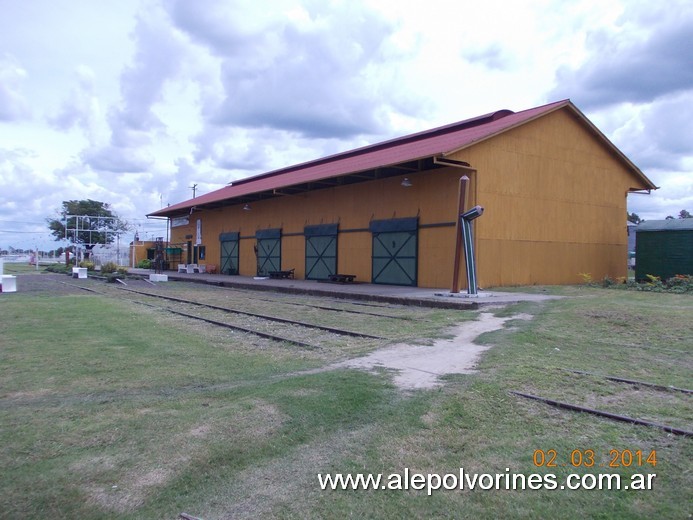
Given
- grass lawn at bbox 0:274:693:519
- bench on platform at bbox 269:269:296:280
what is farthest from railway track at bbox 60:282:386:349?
bench on platform at bbox 269:269:296:280

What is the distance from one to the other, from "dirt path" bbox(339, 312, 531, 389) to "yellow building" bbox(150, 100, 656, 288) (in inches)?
370

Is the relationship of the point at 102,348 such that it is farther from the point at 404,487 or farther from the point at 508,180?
the point at 508,180

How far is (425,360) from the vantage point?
8039 millimetres

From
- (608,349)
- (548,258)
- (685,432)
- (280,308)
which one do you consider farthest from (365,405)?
(548,258)

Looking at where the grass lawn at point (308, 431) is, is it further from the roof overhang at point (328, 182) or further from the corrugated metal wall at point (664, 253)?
the corrugated metal wall at point (664, 253)

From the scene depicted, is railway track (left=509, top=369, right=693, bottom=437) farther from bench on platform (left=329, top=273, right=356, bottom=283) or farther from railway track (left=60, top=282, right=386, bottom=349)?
bench on platform (left=329, top=273, right=356, bottom=283)

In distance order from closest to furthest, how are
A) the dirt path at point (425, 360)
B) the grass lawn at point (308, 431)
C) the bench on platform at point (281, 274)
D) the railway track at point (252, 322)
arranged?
the grass lawn at point (308, 431) < the dirt path at point (425, 360) < the railway track at point (252, 322) < the bench on platform at point (281, 274)

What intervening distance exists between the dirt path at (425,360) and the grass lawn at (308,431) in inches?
10.9

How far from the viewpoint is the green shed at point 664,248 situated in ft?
71.5

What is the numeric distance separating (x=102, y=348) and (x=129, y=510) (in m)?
6.13

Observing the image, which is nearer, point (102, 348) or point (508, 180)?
point (102, 348)

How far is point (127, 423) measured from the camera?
5.37m
